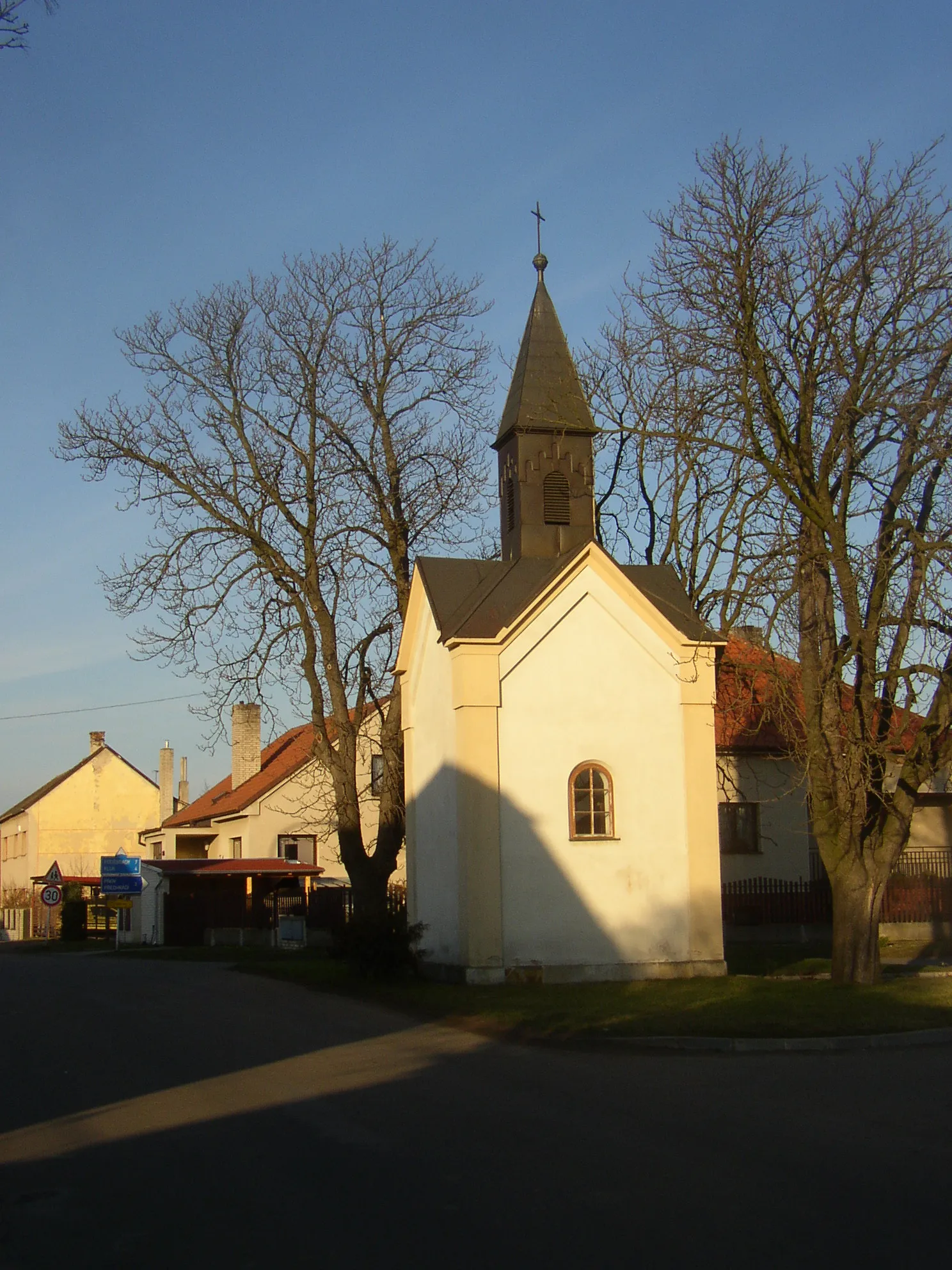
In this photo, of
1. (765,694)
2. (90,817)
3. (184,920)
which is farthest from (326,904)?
(90,817)

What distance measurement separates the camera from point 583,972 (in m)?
21.5

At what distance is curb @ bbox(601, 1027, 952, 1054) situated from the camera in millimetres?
13555

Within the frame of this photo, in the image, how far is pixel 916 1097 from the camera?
34.2 feet

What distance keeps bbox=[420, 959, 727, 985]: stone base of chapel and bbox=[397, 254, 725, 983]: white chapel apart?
1.2 inches

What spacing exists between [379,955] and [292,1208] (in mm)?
14918

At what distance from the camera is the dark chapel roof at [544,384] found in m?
23.8

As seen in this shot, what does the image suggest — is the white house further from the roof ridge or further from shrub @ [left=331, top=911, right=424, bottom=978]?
shrub @ [left=331, top=911, right=424, bottom=978]

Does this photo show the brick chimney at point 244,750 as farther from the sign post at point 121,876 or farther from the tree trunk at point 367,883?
the tree trunk at point 367,883

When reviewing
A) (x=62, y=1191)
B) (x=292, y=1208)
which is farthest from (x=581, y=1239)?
(x=62, y=1191)

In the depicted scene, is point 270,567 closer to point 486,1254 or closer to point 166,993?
point 166,993

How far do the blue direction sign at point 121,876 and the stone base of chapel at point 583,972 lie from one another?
1948cm

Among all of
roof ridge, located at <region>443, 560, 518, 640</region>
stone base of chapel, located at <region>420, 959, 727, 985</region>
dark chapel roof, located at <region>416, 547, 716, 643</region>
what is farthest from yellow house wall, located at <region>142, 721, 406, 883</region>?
stone base of chapel, located at <region>420, 959, 727, 985</region>

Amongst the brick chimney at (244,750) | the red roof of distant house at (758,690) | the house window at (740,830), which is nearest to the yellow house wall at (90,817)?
the brick chimney at (244,750)

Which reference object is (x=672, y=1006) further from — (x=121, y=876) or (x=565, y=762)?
(x=121, y=876)
